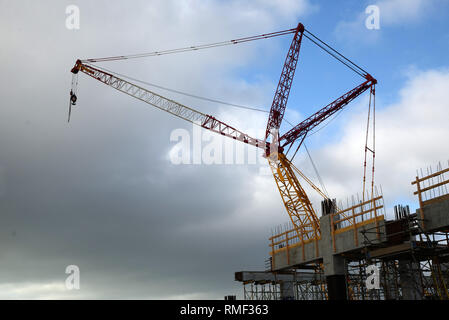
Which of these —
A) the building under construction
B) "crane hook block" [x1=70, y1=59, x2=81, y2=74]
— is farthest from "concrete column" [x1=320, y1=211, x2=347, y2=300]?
"crane hook block" [x1=70, y1=59, x2=81, y2=74]

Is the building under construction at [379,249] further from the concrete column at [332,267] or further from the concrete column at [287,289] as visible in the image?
the concrete column at [287,289]

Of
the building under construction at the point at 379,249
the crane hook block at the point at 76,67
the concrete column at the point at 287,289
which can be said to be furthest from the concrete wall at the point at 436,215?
the crane hook block at the point at 76,67

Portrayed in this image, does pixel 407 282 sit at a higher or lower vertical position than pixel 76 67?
lower

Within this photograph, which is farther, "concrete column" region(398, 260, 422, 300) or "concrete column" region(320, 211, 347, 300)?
"concrete column" region(320, 211, 347, 300)

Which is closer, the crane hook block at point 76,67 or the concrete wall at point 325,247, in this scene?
the concrete wall at point 325,247

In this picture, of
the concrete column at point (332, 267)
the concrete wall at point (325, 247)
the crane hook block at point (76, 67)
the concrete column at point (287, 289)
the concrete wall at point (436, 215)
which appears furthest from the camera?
the crane hook block at point (76, 67)

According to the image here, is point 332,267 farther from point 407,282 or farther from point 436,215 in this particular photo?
point 436,215

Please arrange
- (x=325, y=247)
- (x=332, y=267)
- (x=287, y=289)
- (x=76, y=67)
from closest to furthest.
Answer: (x=332, y=267), (x=325, y=247), (x=287, y=289), (x=76, y=67)

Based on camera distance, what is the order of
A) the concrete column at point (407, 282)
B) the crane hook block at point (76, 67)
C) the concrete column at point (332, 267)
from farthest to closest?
the crane hook block at point (76, 67) < the concrete column at point (332, 267) < the concrete column at point (407, 282)

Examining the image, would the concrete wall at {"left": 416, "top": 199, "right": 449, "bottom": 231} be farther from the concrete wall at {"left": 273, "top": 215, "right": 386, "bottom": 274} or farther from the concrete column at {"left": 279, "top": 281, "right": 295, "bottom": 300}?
the concrete column at {"left": 279, "top": 281, "right": 295, "bottom": 300}

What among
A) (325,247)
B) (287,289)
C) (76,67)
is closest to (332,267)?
(325,247)
